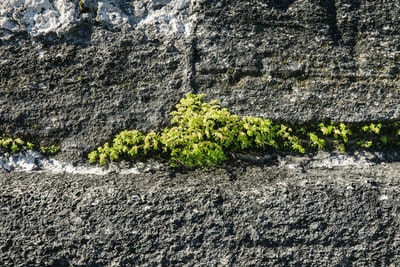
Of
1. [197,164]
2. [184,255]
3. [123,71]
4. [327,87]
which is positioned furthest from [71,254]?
[327,87]

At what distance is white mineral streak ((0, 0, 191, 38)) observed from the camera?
2111mm

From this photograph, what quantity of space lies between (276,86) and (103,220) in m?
0.92

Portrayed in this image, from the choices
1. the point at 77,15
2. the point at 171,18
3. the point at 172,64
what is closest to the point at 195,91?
the point at 172,64

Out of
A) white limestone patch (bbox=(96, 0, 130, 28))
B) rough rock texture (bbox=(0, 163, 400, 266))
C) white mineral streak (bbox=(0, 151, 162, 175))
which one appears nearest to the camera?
rough rock texture (bbox=(0, 163, 400, 266))

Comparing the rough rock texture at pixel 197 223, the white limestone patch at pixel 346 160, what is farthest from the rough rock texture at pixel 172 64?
the rough rock texture at pixel 197 223

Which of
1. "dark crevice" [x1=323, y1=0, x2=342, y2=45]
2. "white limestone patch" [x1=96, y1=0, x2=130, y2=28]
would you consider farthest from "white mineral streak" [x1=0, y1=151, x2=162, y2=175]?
"dark crevice" [x1=323, y1=0, x2=342, y2=45]

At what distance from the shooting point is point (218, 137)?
2051mm

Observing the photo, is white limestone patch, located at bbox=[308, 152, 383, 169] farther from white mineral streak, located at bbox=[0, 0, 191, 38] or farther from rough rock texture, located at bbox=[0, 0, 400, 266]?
white mineral streak, located at bbox=[0, 0, 191, 38]

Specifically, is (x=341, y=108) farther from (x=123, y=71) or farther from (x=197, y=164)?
(x=123, y=71)

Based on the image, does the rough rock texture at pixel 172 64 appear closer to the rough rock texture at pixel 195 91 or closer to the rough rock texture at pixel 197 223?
the rough rock texture at pixel 195 91

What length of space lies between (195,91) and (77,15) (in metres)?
0.61

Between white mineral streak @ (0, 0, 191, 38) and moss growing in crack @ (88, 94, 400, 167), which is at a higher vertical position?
white mineral streak @ (0, 0, 191, 38)

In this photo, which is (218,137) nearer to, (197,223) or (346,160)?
(197,223)

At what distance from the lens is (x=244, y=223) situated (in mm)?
1907
